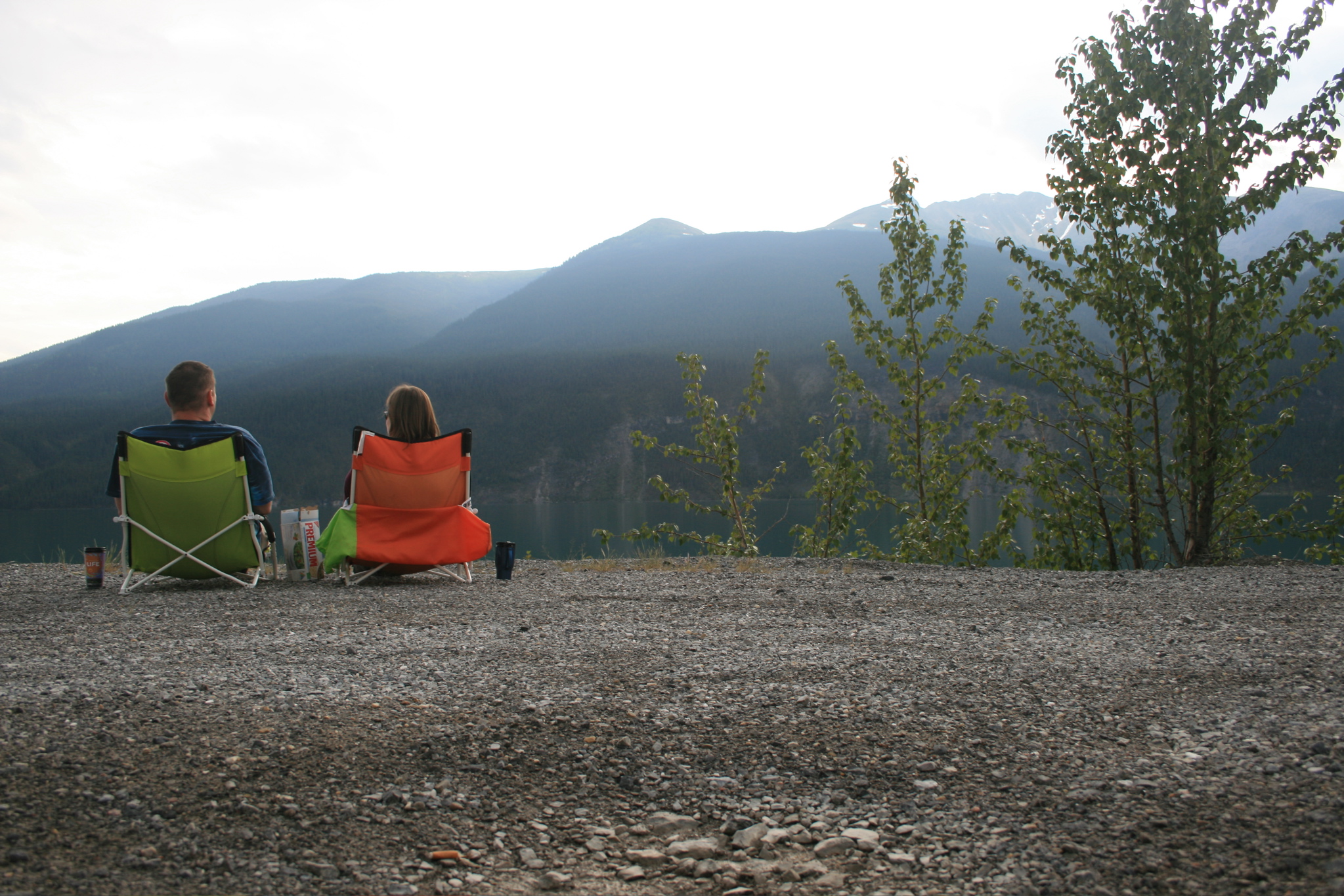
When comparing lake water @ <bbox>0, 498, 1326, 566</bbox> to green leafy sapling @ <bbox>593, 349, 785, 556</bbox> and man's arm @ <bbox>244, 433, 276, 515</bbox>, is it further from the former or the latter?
man's arm @ <bbox>244, 433, 276, 515</bbox>

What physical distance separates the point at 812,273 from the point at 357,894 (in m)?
185

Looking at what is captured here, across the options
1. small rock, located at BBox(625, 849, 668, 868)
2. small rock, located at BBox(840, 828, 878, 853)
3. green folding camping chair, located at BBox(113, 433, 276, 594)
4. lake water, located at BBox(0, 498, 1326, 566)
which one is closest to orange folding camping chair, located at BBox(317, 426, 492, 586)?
green folding camping chair, located at BBox(113, 433, 276, 594)

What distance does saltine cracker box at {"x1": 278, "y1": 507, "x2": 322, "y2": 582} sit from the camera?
6117 mm

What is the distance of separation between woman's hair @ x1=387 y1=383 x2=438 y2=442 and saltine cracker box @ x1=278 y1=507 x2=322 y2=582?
88cm

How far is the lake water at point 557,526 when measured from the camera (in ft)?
73.5

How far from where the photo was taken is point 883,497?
31.5 ft

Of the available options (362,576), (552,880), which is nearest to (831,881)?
(552,880)

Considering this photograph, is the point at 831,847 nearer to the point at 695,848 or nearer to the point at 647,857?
the point at 695,848

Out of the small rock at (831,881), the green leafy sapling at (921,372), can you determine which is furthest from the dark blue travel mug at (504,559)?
the small rock at (831,881)

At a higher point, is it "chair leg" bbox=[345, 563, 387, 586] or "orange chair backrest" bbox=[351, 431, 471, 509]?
"orange chair backrest" bbox=[351, 431, 471, 509]

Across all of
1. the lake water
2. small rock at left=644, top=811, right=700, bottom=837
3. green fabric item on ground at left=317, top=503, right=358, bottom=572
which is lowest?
the lake water

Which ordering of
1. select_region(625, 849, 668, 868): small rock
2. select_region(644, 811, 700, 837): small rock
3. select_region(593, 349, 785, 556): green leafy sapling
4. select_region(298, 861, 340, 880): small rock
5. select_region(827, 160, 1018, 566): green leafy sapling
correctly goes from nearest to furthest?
select_region(298, 861, 340, 880): small rock, select_region(625, 849, 668, 868): small rock, select_region(644, 811, 700, 837): small rock, select_region(827, 160, 1018, 566): green leafy sapling, select_region(593, 349, 785, 556): green leafy sapling

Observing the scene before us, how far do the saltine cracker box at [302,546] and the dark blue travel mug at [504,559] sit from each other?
1.35m

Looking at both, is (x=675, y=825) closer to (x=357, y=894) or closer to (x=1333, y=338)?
(x=357, y=894)
